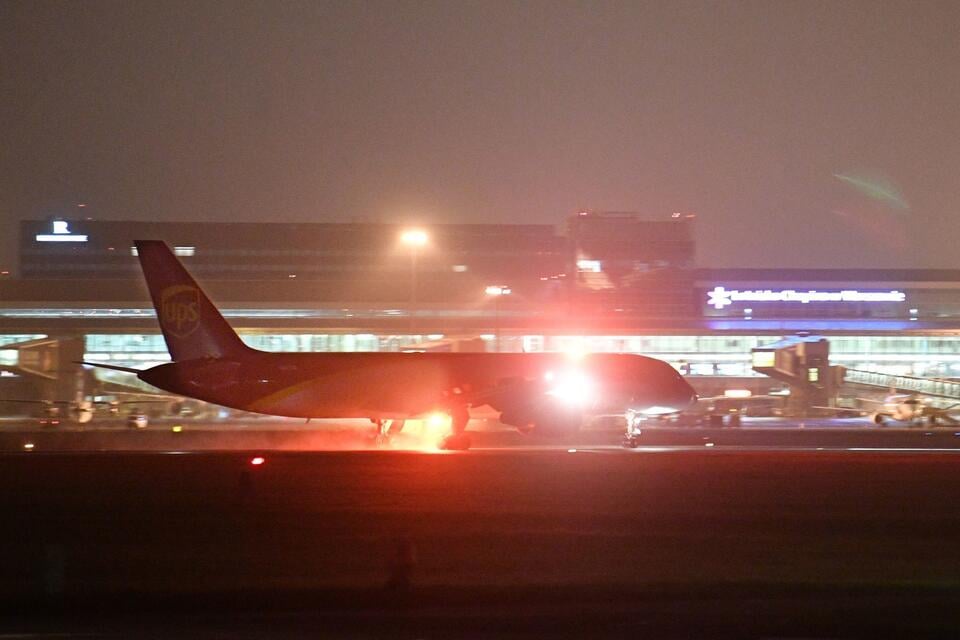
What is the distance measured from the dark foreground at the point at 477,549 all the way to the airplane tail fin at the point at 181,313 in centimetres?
873

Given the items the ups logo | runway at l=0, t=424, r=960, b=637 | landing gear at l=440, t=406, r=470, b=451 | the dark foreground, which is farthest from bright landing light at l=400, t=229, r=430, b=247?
the dark foreground

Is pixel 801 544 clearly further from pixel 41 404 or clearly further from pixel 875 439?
pixel 41 404

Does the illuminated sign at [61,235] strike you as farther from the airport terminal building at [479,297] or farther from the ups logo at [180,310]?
the ups logo at [180,310]

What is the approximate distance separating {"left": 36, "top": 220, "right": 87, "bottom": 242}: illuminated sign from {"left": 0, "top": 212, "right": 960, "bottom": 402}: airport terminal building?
160 mm

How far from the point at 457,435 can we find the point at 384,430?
11.7 feet

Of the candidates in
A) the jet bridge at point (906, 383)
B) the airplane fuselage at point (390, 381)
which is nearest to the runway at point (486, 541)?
the airplane fuselage at point (390, 381)

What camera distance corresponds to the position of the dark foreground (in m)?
12.6

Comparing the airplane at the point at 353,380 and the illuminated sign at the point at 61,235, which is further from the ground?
the illuminated sign at the point at 61,235

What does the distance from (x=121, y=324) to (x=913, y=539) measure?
6140cm

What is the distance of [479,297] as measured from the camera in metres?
94.4

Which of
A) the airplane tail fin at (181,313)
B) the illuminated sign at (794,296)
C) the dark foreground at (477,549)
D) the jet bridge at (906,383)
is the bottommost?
the dark foreground at (477,549)

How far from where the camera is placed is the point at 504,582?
48.8ft

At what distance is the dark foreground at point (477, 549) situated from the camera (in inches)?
497

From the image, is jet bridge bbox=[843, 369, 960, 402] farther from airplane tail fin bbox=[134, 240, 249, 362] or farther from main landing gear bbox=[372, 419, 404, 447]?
airplane tail fin bbox=[134, 240, 249, 362]
